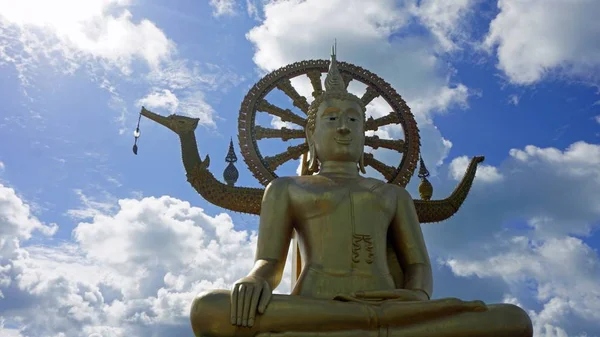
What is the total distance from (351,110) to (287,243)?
1.40m

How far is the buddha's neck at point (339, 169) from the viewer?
5562mm

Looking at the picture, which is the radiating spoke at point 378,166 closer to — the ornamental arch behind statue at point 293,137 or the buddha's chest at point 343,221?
the ornamental arch behind statue at point 293,137

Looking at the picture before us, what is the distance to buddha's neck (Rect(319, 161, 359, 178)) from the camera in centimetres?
556

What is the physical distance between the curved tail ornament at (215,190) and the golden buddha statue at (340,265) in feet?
0.38

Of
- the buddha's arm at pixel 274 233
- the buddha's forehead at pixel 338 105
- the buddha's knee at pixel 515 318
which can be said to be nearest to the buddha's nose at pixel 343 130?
the buddha's forehead at pixel 338 105

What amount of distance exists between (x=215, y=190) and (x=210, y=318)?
7.43 ft

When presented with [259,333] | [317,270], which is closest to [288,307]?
[259,333]

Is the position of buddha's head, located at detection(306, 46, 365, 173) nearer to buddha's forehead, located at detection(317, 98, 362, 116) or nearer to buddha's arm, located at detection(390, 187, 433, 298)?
buddha's forehead, located at detection(317, 98, 362, 116)

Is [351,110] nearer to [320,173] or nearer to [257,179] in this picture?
[320,173]

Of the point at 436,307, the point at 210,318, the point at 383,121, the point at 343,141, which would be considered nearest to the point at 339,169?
the point at 343,141

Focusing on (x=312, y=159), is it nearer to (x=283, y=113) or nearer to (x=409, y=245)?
(x=283, y=113)

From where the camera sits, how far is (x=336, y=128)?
5.57 metres

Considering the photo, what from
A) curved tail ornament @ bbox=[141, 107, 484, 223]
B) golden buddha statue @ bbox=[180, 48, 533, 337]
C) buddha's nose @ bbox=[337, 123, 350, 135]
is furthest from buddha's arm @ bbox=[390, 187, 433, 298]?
curved tail ornament @ bbox=[141, 107, 484, 223]

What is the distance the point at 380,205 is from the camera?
5.27 meters
